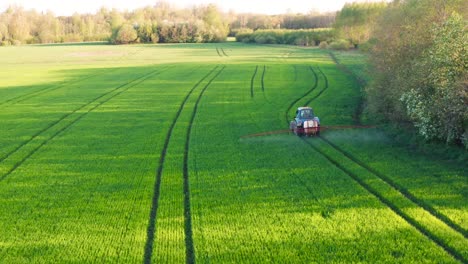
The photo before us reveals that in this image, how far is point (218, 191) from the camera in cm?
1933

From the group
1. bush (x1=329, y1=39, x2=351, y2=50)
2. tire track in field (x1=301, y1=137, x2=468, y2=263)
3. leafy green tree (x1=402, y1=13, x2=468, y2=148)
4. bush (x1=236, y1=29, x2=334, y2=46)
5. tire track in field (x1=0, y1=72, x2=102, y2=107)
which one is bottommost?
tire track in field (x1=301, y1=137, x2=468, y2=263)

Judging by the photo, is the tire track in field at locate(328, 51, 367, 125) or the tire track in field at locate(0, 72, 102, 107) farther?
the tire track in field at locate(0, 72, 102, 107)

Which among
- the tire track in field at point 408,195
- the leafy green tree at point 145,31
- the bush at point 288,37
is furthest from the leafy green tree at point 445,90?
the leafy green tree at point 145,31

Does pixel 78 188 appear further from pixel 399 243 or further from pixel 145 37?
pixel 145 37

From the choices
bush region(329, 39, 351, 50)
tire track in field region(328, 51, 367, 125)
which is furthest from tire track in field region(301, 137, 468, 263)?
bush region(329, 39, 351, 50)

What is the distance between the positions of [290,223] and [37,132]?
2300 cm

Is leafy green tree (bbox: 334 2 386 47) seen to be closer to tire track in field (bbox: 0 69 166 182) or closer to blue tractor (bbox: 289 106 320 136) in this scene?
tire track in field (bbox: 0 69 166 182)

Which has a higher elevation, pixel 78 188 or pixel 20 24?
pixel 20 24

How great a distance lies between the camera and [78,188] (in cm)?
2009

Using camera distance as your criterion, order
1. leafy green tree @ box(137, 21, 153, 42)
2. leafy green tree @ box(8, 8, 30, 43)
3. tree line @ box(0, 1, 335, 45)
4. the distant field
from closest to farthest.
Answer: the distant field
leafy green tree @ box(137, 21, 153, 42)
tree line @ box(0, 1, 335, 45)
leafy green tree @ box(8, 8, 30, 43)

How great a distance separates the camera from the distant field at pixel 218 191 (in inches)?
564

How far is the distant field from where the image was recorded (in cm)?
1434

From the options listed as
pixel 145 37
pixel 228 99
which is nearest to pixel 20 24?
pixel 145 37

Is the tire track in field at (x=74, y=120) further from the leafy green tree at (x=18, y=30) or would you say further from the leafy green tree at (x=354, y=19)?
the leafy green tree at (x=18, y=30)
